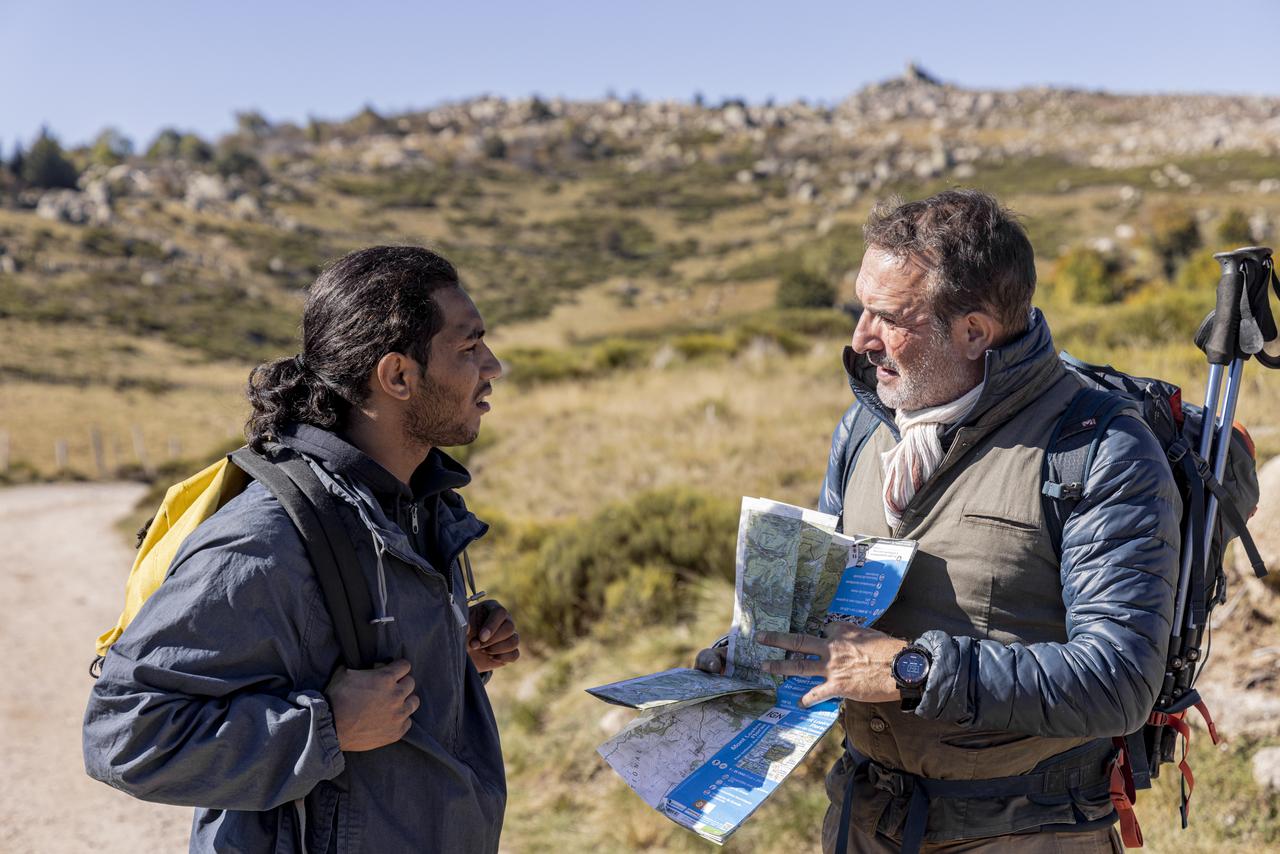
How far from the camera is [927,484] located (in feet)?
6.68

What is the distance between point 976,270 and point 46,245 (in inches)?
2098

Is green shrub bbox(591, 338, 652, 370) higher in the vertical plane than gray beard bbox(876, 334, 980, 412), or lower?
lower

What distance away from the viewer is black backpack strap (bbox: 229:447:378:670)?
1.77 meters

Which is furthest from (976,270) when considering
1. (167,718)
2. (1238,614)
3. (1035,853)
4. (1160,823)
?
(1238,614)

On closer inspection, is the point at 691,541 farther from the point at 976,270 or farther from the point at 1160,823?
the point at 976,270

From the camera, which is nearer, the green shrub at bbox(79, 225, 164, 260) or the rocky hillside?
the rocky hillside

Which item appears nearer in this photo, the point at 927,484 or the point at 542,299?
the point at 927,484

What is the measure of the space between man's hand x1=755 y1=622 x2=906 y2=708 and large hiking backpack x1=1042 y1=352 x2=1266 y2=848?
0.40 m

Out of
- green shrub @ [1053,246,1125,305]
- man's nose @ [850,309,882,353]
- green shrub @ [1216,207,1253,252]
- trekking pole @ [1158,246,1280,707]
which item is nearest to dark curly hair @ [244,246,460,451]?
man's nose @ [850,309,882,353]

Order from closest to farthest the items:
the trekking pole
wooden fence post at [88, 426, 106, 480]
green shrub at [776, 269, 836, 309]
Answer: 1. the trekking pole
2. wooden fence post at [88, 426, 106, 480]
3. green shrub at [776, 269, 836, 309]

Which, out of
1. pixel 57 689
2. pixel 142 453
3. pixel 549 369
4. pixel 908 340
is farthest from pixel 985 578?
pixel 142 453

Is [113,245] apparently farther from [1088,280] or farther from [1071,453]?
[1071,453]

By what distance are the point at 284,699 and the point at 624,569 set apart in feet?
16.6

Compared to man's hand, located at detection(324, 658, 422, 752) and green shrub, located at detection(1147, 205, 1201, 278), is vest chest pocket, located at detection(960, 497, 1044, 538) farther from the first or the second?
green shrub, located at detection(1147, 205, 1201, 278)
